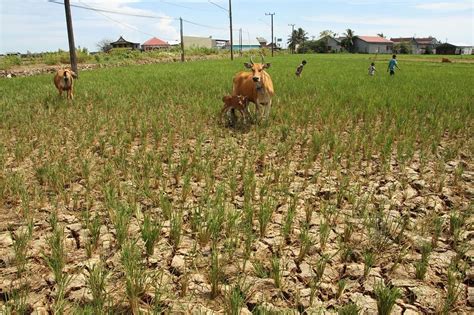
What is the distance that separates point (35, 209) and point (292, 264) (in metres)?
2.52

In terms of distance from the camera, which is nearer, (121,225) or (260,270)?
(260,270)

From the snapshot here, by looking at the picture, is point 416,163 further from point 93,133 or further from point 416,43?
point 416,43

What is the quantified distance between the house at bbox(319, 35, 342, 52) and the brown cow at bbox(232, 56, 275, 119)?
7508cm

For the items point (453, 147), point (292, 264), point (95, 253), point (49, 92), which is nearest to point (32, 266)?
point (95, 253)

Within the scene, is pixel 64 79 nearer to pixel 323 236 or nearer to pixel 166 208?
pixel 166 208

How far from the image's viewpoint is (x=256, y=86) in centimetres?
703

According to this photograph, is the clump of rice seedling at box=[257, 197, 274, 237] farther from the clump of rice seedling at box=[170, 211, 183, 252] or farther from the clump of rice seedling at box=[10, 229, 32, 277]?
the clump of rice seedling at box=[10, 229, 32, 277]

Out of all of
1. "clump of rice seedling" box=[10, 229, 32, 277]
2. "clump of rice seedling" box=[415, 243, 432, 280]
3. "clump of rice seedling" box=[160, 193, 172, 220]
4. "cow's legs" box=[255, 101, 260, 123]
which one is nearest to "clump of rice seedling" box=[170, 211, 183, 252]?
"clump of rice seedling" box=[160, 193, 172, 220]

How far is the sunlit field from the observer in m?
2.40

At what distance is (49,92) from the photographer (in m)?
11.1

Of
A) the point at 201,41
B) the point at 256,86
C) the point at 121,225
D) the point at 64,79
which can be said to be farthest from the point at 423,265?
the point at 201,41

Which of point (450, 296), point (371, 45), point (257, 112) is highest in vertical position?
point (371, 45)

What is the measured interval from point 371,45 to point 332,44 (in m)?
9.08

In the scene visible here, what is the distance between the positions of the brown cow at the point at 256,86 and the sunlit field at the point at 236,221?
0.61m
